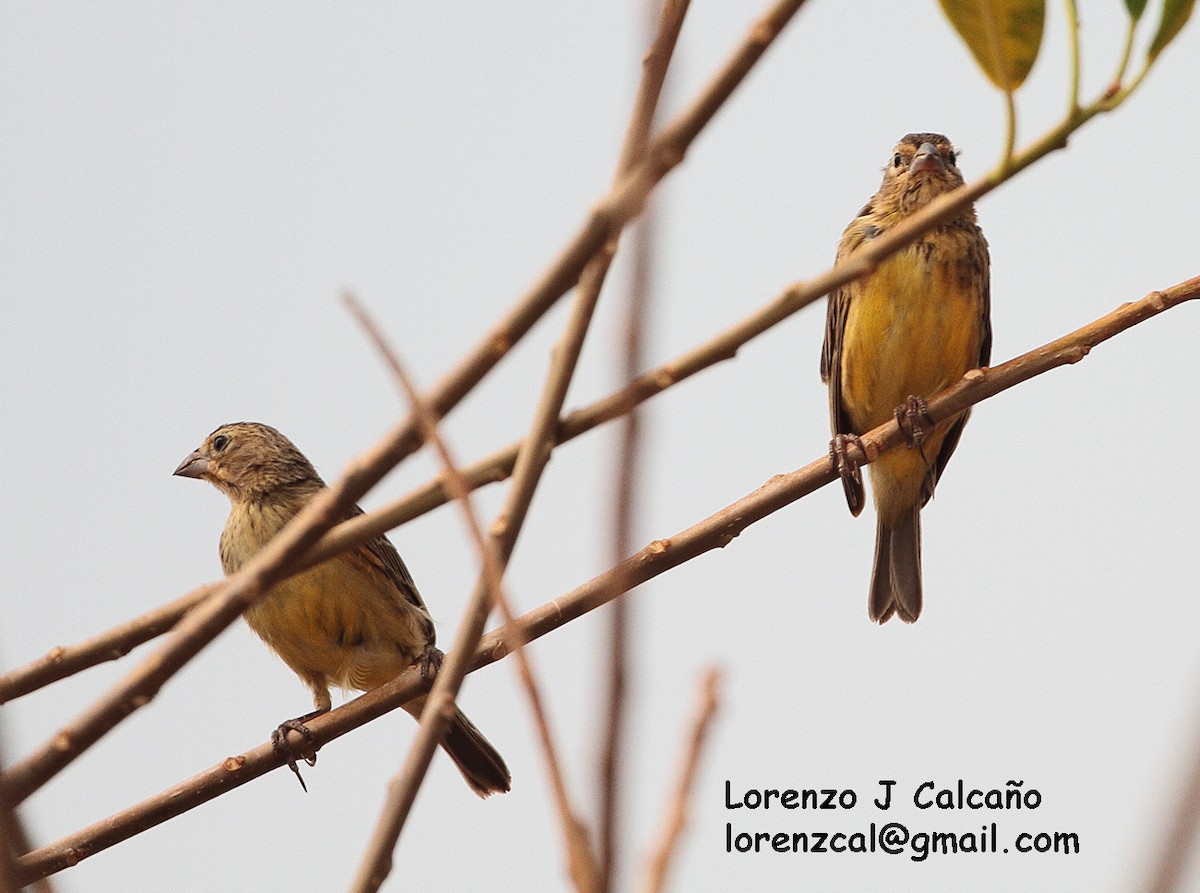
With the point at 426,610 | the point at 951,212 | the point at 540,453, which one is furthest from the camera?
the point at 426,610

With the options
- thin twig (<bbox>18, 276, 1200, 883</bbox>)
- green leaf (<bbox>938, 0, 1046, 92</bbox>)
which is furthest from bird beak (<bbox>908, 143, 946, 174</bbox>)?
green leaf (<bbox>938, 0, 1046, 92</bbox>)

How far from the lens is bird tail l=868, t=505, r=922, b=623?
7496 mm

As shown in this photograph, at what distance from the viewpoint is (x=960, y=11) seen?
1627 millimetres

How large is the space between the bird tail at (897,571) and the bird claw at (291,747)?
277 cm

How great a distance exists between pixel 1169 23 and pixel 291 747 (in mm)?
3451

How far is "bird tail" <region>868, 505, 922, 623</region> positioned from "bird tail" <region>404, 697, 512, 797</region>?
6.53 ft

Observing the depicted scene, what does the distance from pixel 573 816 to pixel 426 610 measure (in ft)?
19.8

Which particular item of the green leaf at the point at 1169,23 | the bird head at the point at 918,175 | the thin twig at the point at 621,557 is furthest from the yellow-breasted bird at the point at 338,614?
the thin twig at the point at 621,557

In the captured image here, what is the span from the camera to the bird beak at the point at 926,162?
22.4 feet

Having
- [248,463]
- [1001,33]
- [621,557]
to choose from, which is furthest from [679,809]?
[248,463]

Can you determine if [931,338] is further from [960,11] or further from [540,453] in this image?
[540,453]

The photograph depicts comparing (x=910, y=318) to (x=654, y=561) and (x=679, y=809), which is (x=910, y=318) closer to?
(x=654, y=561)

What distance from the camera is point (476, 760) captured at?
691cm

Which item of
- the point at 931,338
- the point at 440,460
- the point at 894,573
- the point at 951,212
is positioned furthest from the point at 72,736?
the point at 894,573
